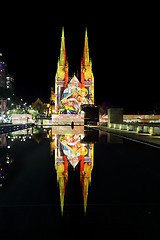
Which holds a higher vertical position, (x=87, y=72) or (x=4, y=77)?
(x=4, y=77)

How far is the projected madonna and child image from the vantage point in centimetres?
10494

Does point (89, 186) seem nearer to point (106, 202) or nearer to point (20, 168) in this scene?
point (106, 202)

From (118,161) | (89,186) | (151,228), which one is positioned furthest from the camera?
(118,161)

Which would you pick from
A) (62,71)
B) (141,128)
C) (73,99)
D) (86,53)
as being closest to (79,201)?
(141,128)

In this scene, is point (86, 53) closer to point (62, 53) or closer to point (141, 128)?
point (62, 53)

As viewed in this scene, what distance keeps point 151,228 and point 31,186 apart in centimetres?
377

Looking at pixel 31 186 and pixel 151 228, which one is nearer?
pixel 151 228

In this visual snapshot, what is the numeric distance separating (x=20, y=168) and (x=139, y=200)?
5237 mm

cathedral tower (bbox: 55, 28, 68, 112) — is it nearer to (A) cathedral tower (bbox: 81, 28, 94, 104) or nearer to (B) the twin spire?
(B) the twin spire

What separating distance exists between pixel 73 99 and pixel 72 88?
5378 millimetres

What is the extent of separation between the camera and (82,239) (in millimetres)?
4176

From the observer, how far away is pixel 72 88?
358 feet

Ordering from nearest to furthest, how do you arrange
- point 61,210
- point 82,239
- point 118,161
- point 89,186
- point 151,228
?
point 82,239 < point 151,228 < point 61,210 < point 89,186 < point 118,161

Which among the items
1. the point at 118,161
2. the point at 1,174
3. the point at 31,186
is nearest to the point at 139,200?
the point at 31,186
